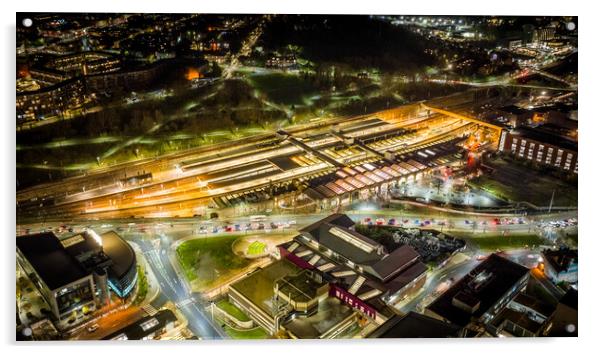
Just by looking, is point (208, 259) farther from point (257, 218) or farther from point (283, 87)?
point (283, 87)

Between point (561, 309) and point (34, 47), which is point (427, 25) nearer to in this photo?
point (561, 309)

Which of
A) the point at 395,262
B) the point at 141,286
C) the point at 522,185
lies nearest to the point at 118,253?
the point at 141,286

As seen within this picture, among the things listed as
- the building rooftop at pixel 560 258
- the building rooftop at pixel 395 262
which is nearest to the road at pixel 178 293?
the building rooftop at pixel 395 262

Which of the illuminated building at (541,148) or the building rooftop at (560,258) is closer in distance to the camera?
the building rooftop at (560,258)

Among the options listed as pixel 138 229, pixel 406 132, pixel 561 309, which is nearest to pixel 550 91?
pixel 406 132

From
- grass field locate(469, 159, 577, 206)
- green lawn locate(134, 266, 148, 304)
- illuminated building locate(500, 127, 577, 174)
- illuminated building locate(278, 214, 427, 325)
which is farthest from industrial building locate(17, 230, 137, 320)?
illuminated building locate(500, 127, 577, 174)

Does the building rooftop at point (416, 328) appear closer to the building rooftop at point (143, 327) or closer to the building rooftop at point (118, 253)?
the building rooftop at point (143, 327)
